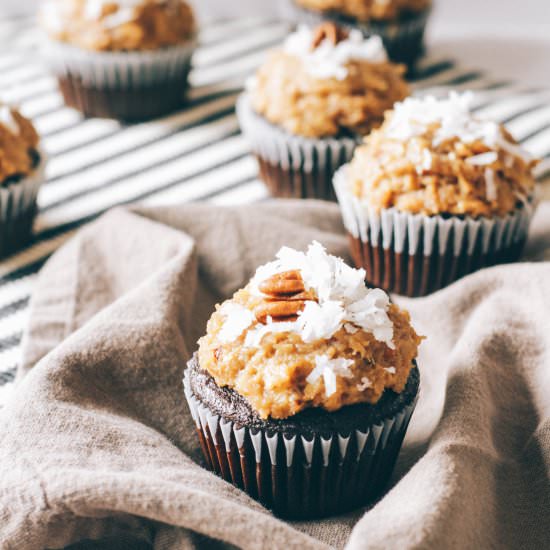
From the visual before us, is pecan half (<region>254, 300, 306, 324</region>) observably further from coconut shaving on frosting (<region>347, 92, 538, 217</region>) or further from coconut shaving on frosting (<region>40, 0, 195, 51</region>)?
coconut shaving on frosting (<region>40, 0, 195, 51</region>)

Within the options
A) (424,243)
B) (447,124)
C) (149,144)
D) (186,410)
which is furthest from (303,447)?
(149,144)

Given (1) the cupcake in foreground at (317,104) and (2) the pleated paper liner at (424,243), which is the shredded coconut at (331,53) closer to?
(1) the cupcake in foreground at (317,104)

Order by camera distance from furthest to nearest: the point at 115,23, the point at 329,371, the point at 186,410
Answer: the point at 115,23 → the point at 186,410 → the point at 329,371

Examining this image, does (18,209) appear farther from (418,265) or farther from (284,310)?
(284,310)

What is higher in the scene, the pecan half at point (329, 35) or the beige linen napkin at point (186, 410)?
the pecan half at point (329, 35)

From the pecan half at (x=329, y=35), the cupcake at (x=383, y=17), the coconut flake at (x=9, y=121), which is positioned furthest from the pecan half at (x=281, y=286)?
the cupcake at (x=383, y=17)

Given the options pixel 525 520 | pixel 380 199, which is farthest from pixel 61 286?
pixel 525 520

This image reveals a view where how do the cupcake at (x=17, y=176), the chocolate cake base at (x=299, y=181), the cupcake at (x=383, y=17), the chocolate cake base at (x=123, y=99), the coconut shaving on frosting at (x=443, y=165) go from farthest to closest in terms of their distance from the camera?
1. the cupcake at (x=383, y=17)
2. the chocolate cake base at (x=123, y=99)
3. the chocolate cake base at (x=299, y=181)
4. the cupcake at (x=17, y=176)
5. the coconut shaving on frosting at (x=443, y=165)

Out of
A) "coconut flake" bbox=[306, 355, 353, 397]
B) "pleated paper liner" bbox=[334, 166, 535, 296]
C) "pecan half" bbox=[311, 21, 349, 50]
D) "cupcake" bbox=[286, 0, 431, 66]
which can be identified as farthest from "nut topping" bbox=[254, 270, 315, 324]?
"cupcake" bbox=[286, 0, 431, 66]
